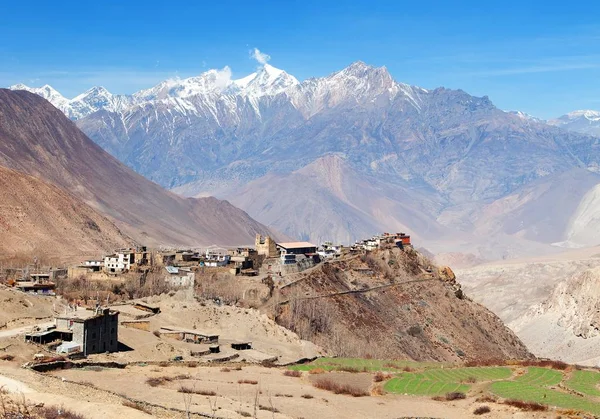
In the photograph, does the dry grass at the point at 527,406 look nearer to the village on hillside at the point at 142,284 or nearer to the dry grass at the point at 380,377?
the dry grass at the point at 380,377

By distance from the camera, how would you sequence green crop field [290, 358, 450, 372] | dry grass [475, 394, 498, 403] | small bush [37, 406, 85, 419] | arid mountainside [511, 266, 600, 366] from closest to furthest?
small bush [37, 406, 85, 419] < dry grass [475, 394, 498, 403] < green crop field [290, 358, 450, 372] < arid mountainside [511, 266, 600, 366]

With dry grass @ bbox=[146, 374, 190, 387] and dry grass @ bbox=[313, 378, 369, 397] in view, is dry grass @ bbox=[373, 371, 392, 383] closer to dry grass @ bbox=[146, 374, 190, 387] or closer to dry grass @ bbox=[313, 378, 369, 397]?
dry grass @ bbox=[313, 378, 369, 397]

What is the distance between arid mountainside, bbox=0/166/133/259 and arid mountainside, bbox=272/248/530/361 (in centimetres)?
5151

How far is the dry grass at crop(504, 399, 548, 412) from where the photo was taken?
4434cm

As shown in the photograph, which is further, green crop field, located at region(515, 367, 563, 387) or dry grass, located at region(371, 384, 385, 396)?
green crop field, located at region(515, 367, 563, 387)

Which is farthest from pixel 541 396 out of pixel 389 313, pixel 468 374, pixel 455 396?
pixel 389 313

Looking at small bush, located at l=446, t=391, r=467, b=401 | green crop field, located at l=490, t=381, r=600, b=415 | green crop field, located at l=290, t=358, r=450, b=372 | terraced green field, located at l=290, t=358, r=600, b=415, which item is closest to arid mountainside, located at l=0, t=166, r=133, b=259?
green crop field, located at l=290, t=358, r=450, b=372

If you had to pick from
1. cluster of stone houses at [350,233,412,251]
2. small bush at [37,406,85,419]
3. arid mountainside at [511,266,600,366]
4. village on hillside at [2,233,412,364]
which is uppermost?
cluster of stone houses at [350,233,412,251]

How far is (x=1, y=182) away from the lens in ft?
519

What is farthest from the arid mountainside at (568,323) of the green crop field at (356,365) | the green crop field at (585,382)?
the green crop field at (585,382)

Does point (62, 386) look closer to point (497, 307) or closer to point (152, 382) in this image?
point (152, 382)

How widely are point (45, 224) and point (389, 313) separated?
254ft

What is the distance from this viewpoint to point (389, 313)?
102562 millimetres

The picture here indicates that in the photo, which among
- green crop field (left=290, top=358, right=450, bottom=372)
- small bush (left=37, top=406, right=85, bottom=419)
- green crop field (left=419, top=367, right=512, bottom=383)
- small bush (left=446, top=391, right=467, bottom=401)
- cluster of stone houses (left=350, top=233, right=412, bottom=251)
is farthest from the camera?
cluster of stone houses (left=350, top=233, right=412, bottom=251)
